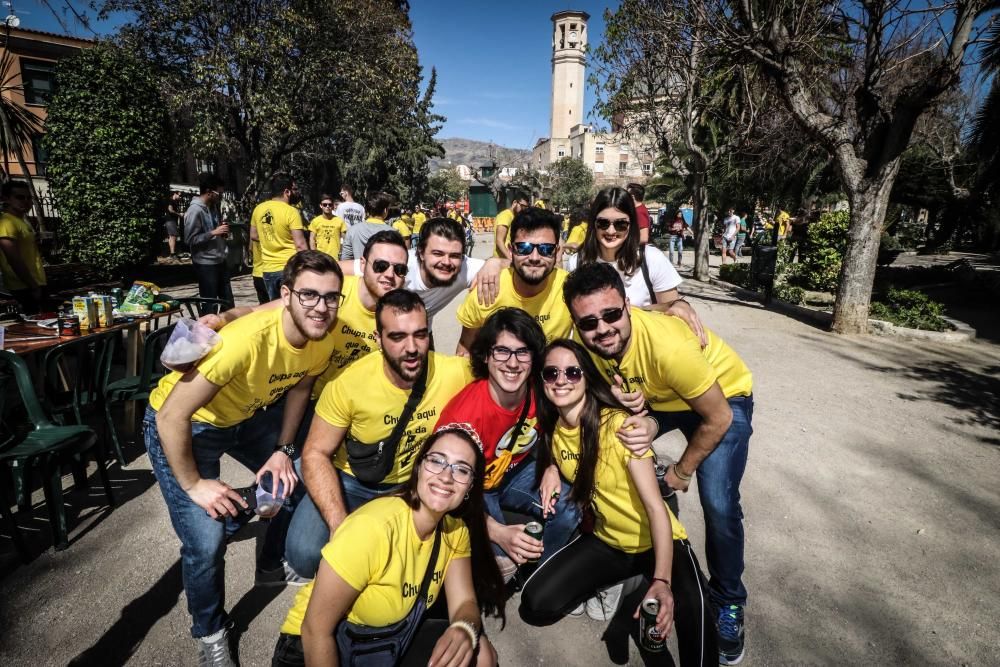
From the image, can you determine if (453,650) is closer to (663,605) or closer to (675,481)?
(663,605)

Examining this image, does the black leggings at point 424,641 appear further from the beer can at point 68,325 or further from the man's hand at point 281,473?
the beer can at point 68,325

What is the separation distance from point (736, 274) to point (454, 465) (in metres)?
14.6

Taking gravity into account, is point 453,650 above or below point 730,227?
below

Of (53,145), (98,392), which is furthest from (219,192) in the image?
(53,145)

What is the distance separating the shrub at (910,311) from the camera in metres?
9.09

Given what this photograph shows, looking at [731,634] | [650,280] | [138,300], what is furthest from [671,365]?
[138,300]

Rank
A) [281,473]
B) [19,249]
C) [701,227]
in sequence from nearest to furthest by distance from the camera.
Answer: [281,473], [19,249], [701,227]

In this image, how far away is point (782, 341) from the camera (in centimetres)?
866

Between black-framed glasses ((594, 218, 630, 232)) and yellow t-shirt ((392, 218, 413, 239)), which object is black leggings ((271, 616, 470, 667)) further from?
yellow t-shirt ((392, 218, 413, 239))

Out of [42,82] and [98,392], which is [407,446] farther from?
Answer: [42,82]

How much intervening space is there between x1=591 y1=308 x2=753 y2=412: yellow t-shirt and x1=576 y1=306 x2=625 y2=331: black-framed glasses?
0.20 metres

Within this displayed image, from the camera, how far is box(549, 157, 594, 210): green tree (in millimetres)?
59625

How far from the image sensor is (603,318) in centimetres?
273

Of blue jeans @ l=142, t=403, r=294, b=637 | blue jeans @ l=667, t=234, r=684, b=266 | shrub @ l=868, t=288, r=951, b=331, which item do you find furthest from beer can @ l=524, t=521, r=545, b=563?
blue jeans @ l=667, t=234, r=684, b=266
